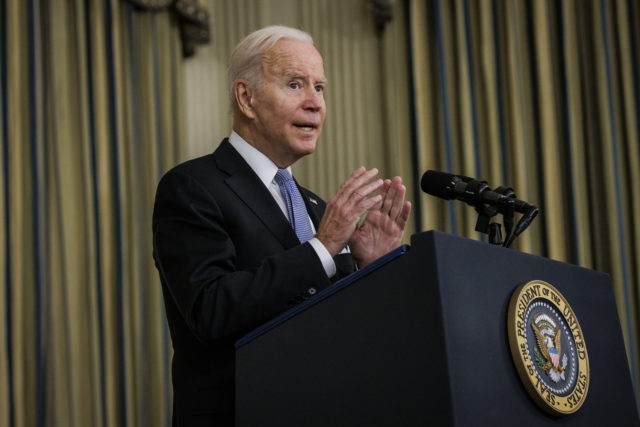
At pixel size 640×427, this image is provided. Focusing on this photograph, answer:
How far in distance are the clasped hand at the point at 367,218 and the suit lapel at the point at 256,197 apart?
0.55 feet

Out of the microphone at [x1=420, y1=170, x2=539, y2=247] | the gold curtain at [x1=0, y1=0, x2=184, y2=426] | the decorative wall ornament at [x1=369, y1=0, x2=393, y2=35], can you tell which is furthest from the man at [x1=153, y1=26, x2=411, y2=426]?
the decorative wall ornament at [x1=369, y1=0, x2=393, y2=35]

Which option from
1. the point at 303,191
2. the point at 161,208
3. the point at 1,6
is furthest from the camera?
the point at 1,6

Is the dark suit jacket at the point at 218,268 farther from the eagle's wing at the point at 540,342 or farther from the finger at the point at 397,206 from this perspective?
the eagle's wing at the point at 540,342

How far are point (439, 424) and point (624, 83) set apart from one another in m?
3.39

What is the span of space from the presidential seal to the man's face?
0.93 metres

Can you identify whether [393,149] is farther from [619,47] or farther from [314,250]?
[314,250]

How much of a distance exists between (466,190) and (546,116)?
8.29 feet

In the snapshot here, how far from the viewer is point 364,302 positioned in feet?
5.83

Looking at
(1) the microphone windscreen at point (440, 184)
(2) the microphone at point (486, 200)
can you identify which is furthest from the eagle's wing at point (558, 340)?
(1) the microphone windscreen at point (440, 184)

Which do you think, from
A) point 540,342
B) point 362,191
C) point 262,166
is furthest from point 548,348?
point 262,166

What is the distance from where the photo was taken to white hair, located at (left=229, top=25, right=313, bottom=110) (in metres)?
→ 2.67

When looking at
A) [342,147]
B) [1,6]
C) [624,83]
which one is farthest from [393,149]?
[1,6]

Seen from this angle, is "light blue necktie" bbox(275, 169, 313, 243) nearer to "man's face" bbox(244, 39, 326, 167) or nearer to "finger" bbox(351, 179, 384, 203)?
"man's face" bbox(244, 39, 326, 167)

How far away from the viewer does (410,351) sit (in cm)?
168
